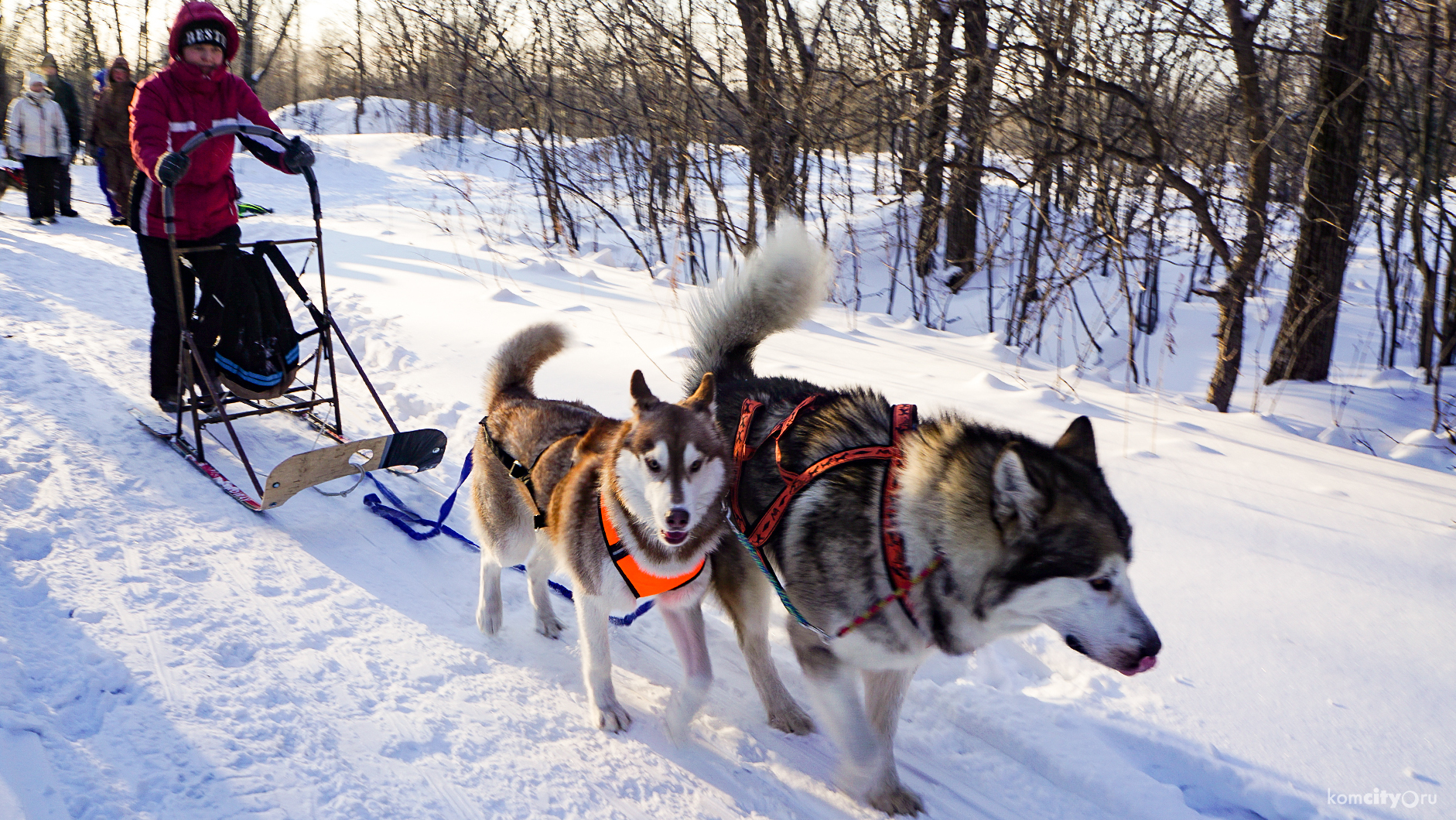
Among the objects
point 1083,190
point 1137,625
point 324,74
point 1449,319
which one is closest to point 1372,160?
point 1449,319

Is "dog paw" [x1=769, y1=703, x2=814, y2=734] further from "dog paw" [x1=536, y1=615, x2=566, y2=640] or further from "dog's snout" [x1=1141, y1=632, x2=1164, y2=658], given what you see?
"dog's snout" [x1=1141, y1=632, x2=1164, y2=658]

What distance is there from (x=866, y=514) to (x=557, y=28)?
9040 mm

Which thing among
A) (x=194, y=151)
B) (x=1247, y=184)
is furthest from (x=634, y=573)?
(x=1247, y=184)

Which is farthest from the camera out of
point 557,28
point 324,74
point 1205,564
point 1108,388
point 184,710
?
point 324,74

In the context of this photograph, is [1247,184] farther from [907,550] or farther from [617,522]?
[617,522]

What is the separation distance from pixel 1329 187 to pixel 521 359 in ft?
19.9

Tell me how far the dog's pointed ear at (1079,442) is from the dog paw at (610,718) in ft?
4.73

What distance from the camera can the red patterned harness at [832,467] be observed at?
2.09 meters

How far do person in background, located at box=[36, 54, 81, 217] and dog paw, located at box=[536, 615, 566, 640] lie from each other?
35.3 ft

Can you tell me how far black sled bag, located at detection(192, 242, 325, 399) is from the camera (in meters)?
3.69

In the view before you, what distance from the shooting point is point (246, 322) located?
3699 mm

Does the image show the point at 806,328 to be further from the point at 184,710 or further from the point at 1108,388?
the point at 184,710

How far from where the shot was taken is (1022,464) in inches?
73.0

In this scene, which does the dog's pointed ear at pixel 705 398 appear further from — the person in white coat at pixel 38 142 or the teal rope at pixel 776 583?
the person in white coat at pixel 38 142
